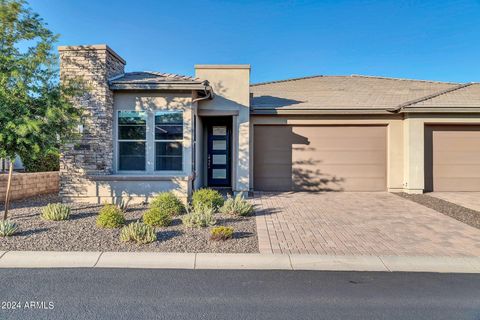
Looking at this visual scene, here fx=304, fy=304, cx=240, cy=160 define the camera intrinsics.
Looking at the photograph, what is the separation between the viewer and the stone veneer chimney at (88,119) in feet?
31.2

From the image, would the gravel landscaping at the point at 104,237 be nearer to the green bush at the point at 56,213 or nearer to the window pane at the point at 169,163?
the green bush at the point at 56,213

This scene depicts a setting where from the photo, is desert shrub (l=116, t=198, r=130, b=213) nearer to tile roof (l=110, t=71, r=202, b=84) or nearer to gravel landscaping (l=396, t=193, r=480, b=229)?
tile roof (l=110, t=71, r=202, b=84)

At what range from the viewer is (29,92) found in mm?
7125

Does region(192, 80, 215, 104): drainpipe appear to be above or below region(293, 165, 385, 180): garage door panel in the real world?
above

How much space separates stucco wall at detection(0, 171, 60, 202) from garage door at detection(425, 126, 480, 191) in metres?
14.9

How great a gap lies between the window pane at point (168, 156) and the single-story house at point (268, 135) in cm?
3

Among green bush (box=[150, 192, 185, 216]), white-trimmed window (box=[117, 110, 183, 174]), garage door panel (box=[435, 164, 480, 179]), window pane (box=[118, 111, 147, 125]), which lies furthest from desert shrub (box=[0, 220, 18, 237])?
garage door panel (box=[435, 164, 480, 179])

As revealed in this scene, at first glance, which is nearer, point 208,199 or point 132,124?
point 208,199

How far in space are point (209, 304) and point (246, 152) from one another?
26.4ft

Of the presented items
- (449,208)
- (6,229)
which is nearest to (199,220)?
(6,229)

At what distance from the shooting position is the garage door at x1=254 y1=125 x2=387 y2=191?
1252cm

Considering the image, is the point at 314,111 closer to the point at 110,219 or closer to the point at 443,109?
the point at 443,109

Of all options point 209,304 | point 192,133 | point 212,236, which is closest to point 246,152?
point 192,133

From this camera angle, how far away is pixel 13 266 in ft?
15.9
